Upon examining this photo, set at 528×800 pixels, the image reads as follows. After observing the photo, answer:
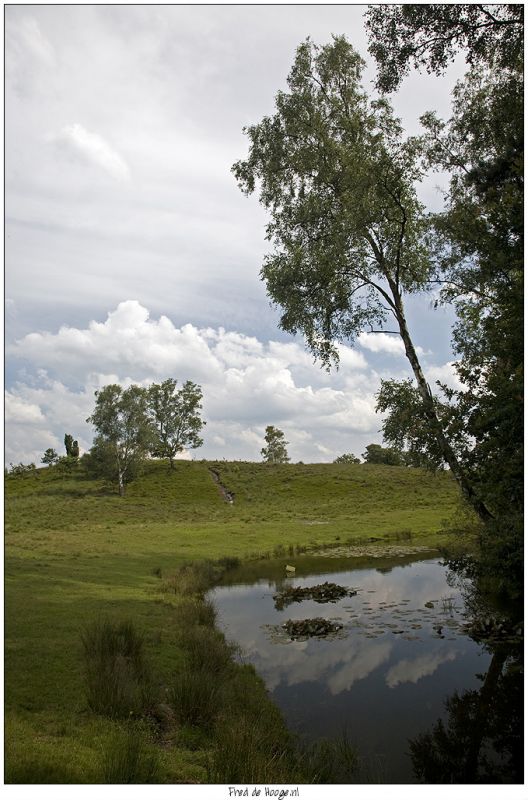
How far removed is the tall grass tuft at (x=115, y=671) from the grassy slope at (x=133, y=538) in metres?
0.39

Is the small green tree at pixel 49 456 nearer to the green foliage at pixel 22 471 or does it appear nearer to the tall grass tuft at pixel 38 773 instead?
the green foliage at pixel 22 471

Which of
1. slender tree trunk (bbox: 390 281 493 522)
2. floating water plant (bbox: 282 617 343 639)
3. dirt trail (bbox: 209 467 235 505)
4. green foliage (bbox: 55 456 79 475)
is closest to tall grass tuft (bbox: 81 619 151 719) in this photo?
floating water plant (bbox: 282 617 343 639)

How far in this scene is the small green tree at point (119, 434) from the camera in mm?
76062

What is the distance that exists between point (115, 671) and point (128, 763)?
305 cm

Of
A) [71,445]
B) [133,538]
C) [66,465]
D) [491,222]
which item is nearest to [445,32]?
[491,222]

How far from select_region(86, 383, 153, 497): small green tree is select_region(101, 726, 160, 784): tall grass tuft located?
→ 71.1 meters

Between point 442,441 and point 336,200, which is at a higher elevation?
point 336,200

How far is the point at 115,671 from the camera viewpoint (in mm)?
9758

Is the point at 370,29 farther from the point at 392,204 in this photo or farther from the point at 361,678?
the point at 361,678

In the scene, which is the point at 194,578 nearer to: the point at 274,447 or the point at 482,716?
the point at 482,716

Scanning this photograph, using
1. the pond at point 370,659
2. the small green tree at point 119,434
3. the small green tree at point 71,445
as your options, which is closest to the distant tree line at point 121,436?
the small green tree at point 119,434

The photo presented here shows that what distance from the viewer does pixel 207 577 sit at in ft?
86.5

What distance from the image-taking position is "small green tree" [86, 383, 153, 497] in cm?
7606

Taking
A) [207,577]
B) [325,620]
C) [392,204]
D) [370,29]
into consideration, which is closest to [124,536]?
[207,577]
